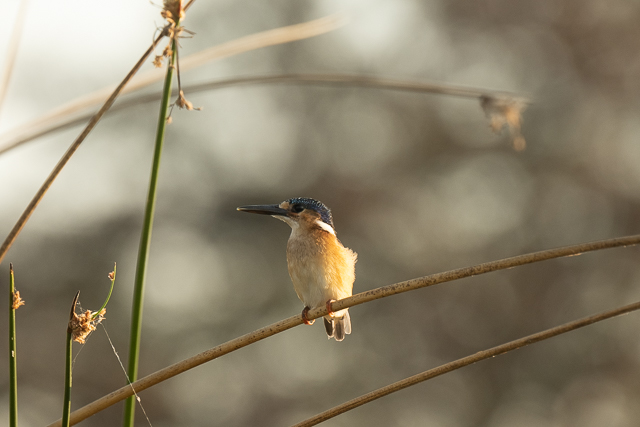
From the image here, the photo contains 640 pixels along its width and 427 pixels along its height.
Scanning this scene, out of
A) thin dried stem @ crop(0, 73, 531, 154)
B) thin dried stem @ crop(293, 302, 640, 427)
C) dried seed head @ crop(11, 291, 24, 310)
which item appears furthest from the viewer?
thin dried stem @ crop(0, 73, 531, 154)

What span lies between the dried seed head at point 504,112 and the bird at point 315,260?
4.41ft

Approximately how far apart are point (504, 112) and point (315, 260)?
57.7 inches

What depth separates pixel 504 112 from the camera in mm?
1798

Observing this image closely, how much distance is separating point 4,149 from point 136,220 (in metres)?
9.71

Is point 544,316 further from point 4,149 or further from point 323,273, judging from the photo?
point 4,149

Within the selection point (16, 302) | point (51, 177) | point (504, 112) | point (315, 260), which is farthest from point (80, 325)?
point (315, 260)

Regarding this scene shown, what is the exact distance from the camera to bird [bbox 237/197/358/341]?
3031mm

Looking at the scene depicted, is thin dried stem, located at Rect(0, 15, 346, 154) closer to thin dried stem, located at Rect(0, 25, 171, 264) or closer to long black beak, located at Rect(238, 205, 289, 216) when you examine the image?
thin dried stem, located at Rect(0, 25, 171, 264)

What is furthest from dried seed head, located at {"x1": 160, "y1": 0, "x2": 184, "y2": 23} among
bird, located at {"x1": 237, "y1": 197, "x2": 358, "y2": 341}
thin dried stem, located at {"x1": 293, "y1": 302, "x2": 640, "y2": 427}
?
bird, located at {"x1": 237, "y1": 197, "x2": 358, "y2": 341}

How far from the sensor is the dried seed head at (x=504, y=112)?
179cm

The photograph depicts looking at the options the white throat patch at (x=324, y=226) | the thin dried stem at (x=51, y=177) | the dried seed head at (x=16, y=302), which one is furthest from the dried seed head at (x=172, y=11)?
the white throat patch at (x=324, y=226)

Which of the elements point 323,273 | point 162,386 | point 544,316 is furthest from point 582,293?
Answer: point 323,273

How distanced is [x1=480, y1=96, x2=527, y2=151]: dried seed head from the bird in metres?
1.34

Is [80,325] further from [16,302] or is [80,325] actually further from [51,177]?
[51,177]
